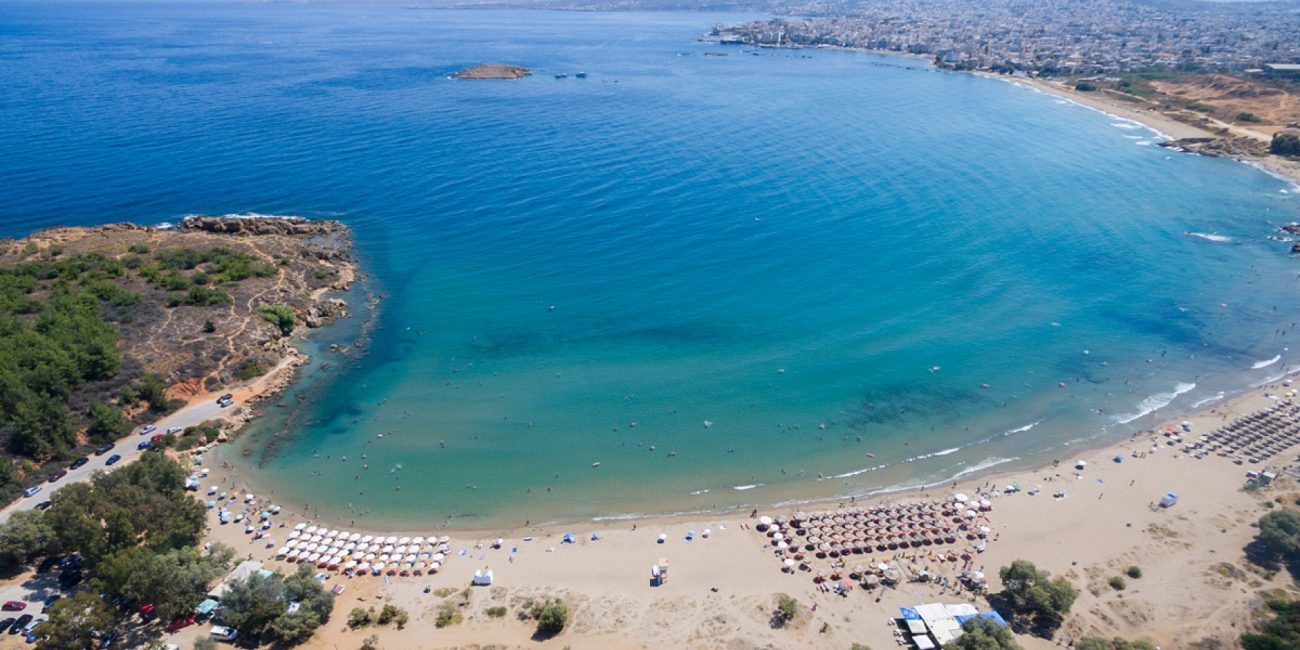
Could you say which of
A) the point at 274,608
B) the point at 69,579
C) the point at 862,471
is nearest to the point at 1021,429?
the point at 862,471

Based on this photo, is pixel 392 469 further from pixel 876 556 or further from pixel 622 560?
pixel 876 556

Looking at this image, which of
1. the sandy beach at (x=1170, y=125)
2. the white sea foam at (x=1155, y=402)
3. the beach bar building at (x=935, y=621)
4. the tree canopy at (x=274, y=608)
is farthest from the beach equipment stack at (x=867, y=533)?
the sandy beach at (x=1170, y=125)

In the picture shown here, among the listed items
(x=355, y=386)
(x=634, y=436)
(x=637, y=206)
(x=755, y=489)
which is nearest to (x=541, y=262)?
(x=637, y=206)

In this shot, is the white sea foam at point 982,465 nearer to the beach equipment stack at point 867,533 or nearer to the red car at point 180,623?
the beach equipment stack at point 867,533

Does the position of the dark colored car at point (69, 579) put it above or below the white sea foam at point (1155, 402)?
above

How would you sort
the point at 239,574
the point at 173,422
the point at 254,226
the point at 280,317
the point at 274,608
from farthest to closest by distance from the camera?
1. the point at 254,226
2. the point at 280,317
3. the point at 173,422
4. the point at 239,574
5. the point at 274,608

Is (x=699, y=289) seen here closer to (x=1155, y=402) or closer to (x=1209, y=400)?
(x=1155, y=402)
